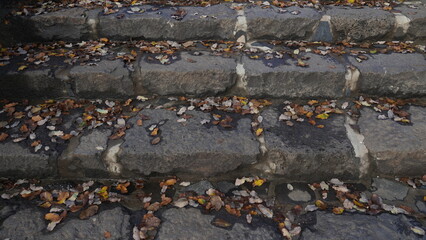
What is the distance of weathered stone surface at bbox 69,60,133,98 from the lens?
274 centimetres

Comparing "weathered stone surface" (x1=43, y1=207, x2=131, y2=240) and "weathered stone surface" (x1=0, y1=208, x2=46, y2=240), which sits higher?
"weathered stone surface" (x1=43, y1=207, x2=131, y2=240)

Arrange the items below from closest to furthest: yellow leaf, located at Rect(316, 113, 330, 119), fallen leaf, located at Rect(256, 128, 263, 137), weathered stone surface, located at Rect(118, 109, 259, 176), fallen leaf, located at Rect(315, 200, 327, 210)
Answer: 1. fallen leaf, located at Rect(315, 200, 327, 210)
2. weathered stone surface, located at Rect(118, 109, 259, 176)
3. fallen leaf, located at Rect(256, 128, 263, 137)
4. yellow leaf, located at Rect(316, 113, 330, 119)

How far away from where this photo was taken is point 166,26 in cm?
323

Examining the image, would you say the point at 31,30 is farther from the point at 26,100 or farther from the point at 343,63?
the point at 343,63

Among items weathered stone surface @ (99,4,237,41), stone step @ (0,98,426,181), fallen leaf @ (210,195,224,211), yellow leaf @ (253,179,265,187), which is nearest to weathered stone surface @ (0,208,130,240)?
stone step @ (0,98,426,181)

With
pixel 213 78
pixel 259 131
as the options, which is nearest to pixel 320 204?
pixel 259 131

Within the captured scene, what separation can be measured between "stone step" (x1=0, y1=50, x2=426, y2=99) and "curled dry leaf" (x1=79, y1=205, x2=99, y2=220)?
1.13m

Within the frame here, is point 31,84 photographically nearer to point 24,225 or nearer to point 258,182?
point 24,225

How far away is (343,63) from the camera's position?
9.54 ft

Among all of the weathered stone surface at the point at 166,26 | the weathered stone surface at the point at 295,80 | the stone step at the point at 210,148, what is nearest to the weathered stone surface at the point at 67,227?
the stone step at the point at 210,148

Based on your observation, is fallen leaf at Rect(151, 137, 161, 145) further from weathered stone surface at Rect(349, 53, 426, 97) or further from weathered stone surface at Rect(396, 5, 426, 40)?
weathered stone surface at Rect(396, 5, 426, 40)

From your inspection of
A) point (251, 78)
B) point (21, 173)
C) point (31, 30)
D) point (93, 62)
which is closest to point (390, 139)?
point (251, 78)

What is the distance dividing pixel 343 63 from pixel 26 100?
302 centimetres

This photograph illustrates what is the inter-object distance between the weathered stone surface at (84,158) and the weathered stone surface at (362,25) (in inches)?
106
